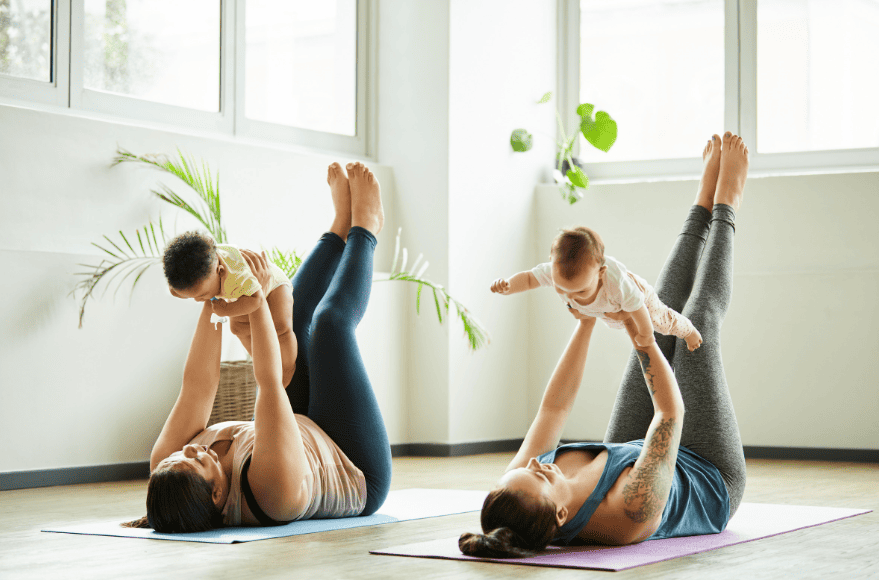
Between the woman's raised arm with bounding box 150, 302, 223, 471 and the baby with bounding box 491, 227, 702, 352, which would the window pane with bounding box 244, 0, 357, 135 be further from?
the baby with bounding box 491, 227, 702, 352

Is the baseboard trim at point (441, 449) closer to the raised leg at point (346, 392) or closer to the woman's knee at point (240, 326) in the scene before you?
the raised leg at point (346, 392)

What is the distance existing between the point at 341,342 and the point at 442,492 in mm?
1011

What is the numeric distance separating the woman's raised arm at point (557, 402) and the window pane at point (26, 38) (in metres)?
2.45

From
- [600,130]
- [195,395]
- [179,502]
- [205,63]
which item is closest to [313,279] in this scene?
[195,395]

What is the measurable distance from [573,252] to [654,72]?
3921 mm

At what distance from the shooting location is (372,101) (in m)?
5.43

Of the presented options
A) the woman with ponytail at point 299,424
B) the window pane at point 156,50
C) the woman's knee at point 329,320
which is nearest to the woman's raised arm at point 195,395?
the woman with ponytail at point 299,424

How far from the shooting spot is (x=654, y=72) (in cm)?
566

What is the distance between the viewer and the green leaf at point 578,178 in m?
5.46

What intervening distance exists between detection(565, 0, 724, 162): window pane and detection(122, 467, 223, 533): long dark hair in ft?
12.6

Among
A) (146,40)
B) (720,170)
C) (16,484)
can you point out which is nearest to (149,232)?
(146,40)

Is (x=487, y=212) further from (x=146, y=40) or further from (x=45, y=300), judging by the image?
(x=45, y=300)

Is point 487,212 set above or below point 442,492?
above

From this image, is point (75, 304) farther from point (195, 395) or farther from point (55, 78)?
point (195, 395)
